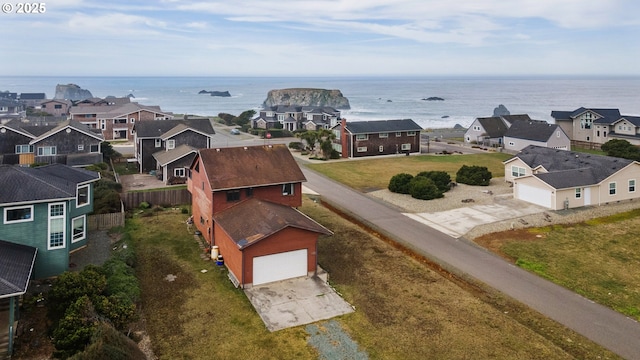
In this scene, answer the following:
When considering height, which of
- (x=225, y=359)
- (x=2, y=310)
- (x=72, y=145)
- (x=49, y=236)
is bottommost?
(x=225, y=359)

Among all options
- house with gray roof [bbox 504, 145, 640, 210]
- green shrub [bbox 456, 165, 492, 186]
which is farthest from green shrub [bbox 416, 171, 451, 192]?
house with gray roof [bbox 504, 145, 640, 210]

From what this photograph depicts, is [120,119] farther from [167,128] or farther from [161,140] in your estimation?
[161,140]

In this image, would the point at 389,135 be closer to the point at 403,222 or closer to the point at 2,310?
the point at 403,222

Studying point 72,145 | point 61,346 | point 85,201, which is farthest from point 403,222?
point 72,145

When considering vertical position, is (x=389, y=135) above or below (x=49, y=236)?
above

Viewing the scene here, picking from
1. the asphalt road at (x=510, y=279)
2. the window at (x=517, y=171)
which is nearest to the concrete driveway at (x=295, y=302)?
the asphalt road at (x=510, y=279)

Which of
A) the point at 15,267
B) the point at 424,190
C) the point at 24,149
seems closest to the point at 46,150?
the point at 24,149

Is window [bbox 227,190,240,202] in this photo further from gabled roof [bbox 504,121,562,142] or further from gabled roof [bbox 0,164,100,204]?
A: gabled roof [bbox 504,121,562,142]
